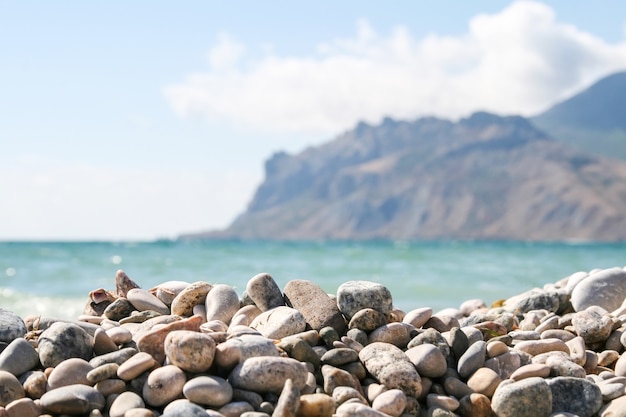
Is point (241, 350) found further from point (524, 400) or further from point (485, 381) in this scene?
point (524, 400)

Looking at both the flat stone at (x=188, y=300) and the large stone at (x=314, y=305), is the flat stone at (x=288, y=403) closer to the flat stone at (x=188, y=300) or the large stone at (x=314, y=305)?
the large stone at (x=314, y=305)

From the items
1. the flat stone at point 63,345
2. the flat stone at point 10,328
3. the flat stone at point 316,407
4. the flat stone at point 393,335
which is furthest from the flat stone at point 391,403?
the flat stone at point 10,328

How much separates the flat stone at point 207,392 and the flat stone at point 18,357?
3.94 feet

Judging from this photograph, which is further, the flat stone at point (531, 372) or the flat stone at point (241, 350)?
the flat stone at point (531, 372)

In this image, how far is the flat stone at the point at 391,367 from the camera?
189 inches

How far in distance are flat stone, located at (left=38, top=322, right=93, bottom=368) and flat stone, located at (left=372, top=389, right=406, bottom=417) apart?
1923mm

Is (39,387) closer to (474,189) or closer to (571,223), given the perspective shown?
(571,223)

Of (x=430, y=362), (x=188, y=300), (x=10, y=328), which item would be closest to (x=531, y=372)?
(x=430, y=362)

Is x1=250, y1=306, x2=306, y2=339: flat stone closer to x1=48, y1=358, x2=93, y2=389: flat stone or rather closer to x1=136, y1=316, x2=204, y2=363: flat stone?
x1=136, y1=316, x2=204, y2=363: flat stone

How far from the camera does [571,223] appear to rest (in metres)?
166

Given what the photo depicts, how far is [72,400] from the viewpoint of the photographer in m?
4.43

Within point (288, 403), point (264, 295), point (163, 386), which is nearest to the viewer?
point (288, 403)

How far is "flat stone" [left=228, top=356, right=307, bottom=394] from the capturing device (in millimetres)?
4555

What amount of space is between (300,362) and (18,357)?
1801 mm
